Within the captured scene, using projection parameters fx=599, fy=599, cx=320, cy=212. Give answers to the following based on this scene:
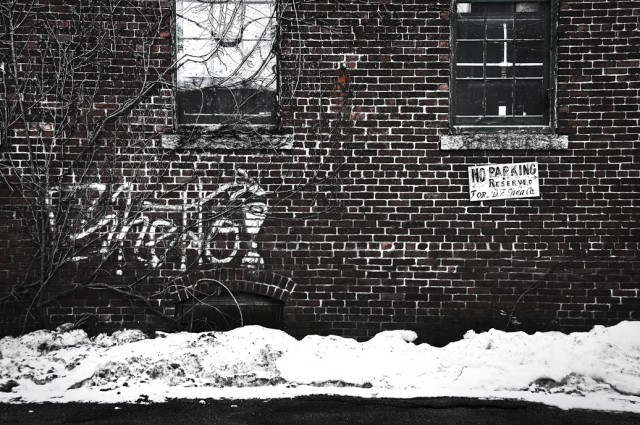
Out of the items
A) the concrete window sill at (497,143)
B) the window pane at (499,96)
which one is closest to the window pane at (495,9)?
the window pane at (499,96)

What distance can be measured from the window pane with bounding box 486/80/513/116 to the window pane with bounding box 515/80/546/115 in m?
0.08

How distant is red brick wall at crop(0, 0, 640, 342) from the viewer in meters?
6.00

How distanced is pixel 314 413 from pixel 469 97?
3559mm

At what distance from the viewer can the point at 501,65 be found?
20.3ft

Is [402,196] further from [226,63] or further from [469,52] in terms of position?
[226,63]

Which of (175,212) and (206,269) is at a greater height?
(175,212)

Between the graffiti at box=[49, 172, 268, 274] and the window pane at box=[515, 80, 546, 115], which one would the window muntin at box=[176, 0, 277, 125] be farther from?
the window pane at box=[515, 80, 546, 115]

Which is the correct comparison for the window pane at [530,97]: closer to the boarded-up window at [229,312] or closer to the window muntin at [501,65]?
the window muntin at [501,65]

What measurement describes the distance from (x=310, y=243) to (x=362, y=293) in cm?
73

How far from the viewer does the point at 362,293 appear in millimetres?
6062

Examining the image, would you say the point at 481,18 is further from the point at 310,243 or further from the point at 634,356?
the point at 634,356

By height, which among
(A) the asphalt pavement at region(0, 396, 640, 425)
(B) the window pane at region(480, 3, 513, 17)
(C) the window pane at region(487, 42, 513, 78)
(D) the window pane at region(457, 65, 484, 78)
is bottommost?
(A) the asphalt pavement at region(0, 396, 640, 425)

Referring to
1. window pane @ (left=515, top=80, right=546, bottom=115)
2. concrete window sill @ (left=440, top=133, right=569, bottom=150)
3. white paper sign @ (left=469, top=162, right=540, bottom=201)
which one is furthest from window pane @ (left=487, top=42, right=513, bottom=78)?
white paper sign @ (left=469, top=162, right=540, bottom=201)

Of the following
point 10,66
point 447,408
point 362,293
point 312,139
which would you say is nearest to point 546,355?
point 447,408
